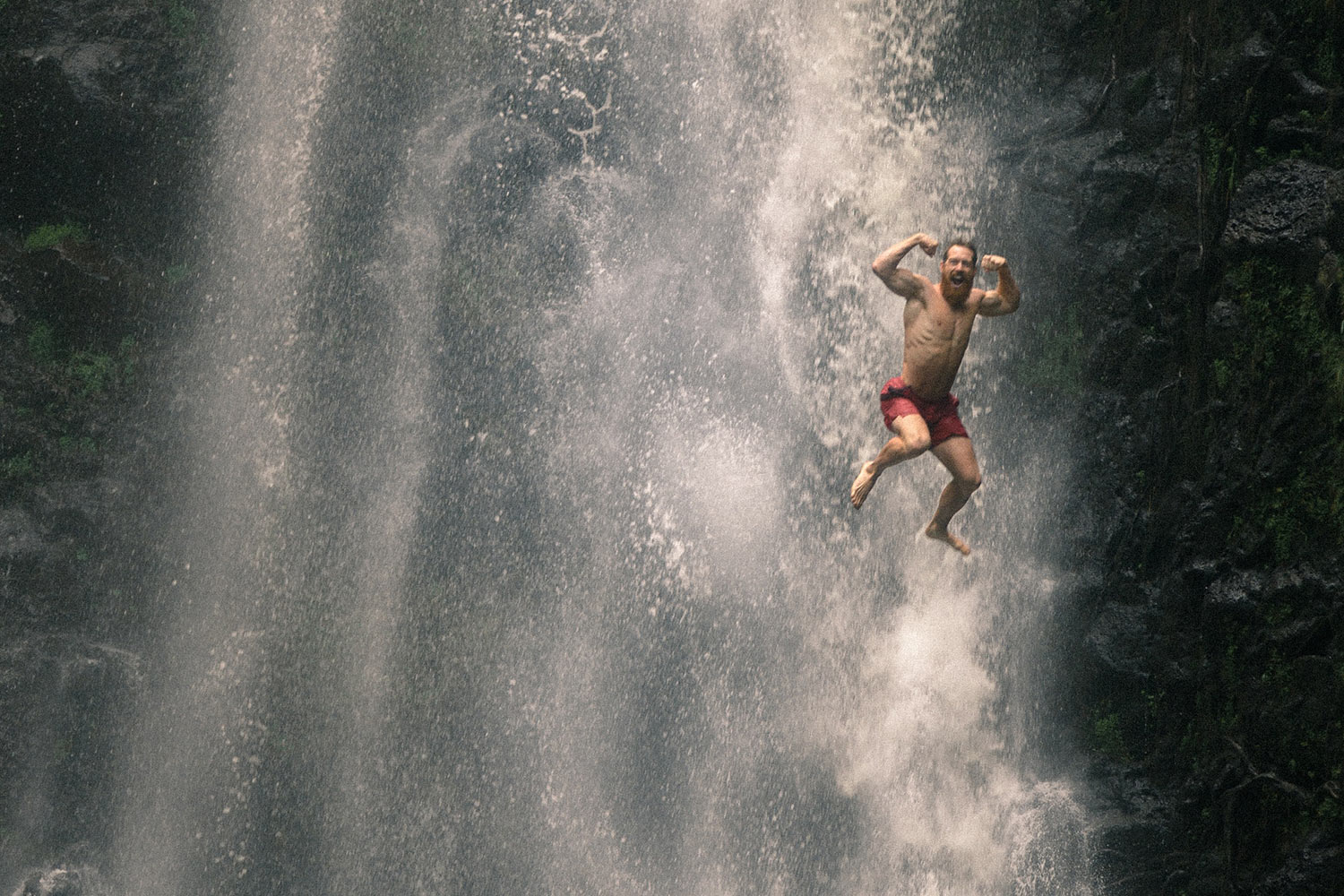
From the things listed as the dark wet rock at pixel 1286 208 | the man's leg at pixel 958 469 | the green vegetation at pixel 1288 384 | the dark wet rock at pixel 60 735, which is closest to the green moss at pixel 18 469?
the dark wet rock at pixel 60 735

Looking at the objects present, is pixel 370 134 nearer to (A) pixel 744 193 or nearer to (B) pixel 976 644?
(A) pixel 744 193

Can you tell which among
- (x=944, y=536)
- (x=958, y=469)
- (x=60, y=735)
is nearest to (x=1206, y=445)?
(x=944, y=536)

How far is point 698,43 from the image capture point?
11.0m

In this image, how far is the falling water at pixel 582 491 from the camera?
993cm

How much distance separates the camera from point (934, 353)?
7.40 m

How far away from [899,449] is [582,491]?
439 cm

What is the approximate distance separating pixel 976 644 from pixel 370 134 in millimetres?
7485

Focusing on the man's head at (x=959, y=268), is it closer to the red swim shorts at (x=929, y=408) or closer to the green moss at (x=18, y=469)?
the red swim shorts at (x=929, y=408)

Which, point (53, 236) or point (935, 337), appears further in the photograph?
point (53, 236)

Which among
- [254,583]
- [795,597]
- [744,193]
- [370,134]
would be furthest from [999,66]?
[254,583]

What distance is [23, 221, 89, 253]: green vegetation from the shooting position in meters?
11.8

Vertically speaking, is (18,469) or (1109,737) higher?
(1109,737)

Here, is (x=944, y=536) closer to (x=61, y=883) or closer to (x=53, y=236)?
(x=61, y=883)

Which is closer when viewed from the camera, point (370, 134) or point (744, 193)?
point (744, 193)
